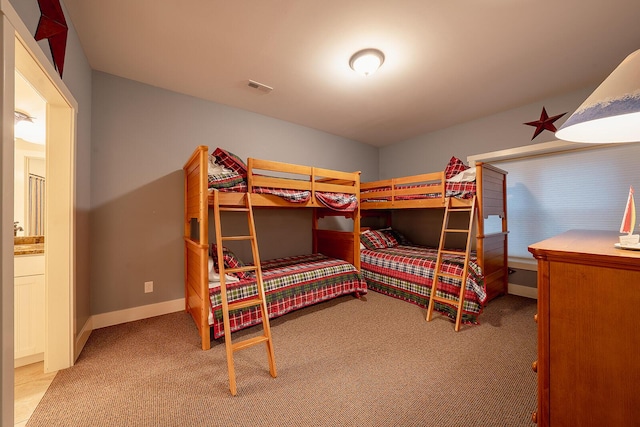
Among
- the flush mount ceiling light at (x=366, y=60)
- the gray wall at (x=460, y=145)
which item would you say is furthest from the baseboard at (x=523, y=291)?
the flush mount ceiling light at (x=366, y=60)

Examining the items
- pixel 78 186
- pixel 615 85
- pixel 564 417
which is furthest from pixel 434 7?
pixel 78 186

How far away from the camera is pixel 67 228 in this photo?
1.76 m

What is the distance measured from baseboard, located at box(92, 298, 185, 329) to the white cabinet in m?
0.49

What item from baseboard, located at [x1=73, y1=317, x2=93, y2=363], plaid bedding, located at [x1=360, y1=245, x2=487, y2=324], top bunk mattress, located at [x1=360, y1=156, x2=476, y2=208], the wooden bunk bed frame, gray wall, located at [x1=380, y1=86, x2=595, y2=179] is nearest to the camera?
baseboard, located at [x1=73, y1=317, x2=93, y2=363]

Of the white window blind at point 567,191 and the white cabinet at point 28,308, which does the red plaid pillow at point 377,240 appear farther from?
the white cabinet at point 28,308

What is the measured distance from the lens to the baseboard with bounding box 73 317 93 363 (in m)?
1.87

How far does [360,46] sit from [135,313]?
3.37 m

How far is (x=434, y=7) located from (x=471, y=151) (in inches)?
102

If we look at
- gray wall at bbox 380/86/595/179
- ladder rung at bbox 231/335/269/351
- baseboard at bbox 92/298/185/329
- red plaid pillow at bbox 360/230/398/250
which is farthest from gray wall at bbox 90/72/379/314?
gray wall at bbox 380/86/595/179

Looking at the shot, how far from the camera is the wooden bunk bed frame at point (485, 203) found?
273cm

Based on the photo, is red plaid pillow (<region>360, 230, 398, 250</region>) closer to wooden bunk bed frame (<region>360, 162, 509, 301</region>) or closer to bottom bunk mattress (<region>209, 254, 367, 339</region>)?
wooden bunk bed frame (<region>360, 162, 509, 301</region>)

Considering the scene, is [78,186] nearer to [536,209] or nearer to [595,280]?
[595,280]

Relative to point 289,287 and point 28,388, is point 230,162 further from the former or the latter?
point 28,388

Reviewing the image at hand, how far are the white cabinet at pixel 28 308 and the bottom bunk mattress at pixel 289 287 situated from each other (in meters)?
1.21
